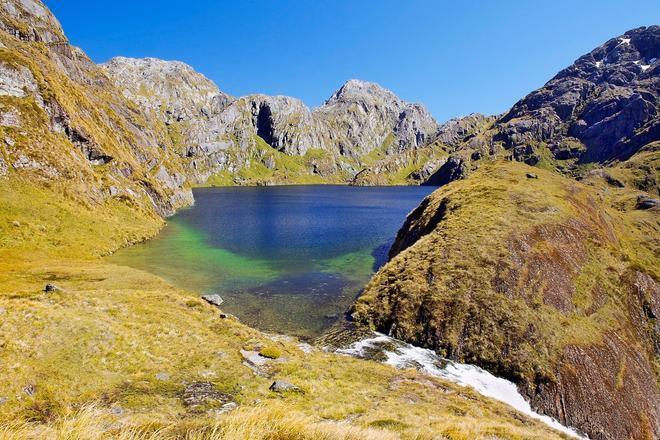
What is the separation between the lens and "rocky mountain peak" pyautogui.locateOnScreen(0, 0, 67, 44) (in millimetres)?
135375

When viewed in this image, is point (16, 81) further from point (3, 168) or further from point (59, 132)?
point (3, 168)

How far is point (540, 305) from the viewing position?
39.7 m

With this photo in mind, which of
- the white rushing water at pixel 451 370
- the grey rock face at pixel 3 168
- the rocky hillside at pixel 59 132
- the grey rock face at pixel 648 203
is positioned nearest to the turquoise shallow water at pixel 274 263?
the white rushing water at pixel 451 370

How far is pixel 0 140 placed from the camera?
75.2 meters

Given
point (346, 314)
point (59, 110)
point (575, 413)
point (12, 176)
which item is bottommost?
point (575, 413)

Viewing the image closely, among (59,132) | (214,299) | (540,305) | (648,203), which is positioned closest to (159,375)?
(214,299)

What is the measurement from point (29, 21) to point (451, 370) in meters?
209

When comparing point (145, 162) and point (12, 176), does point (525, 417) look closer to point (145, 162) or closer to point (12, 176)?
point (12, 176)

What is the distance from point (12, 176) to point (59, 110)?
36.4 m

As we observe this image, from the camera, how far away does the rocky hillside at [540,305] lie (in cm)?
3209

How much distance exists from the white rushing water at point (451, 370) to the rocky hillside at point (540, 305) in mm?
1055

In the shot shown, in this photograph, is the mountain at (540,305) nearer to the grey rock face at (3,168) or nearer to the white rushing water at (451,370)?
the white rushing water at (451,370)

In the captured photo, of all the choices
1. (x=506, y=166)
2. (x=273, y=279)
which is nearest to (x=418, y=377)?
(x=273, y=279)

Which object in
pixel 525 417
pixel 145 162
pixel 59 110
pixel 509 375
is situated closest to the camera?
pixel 525 417
